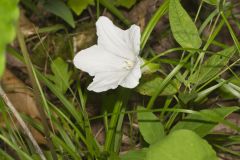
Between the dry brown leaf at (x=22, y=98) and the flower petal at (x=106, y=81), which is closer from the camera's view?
the flower petal at (x=106, y=81)

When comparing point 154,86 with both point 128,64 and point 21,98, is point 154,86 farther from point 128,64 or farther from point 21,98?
point 21,98

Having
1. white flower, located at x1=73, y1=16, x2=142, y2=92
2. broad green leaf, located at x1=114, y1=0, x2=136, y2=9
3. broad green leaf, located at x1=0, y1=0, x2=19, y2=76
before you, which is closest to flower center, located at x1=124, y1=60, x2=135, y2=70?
white flower, located at x1=73, y1=16, x2=142, y2=92

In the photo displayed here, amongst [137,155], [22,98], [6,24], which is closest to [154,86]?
[137,155]

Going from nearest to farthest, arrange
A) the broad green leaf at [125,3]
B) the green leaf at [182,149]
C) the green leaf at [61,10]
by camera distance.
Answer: the green leaf at [182,149] < the green leaf at [61,10] < the broad green leaf at [125,3]

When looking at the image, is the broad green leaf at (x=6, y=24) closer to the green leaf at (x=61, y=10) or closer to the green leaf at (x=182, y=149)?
the green leaf at (x=182, y=149)

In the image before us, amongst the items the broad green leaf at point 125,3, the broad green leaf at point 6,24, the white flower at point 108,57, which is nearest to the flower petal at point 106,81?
the white flower at point 108,57
